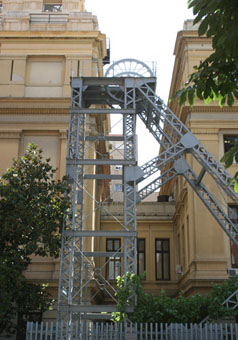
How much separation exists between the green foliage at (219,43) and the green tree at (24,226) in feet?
34.5

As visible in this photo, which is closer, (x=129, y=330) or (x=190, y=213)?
(x=129, y=330)

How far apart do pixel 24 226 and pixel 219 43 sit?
12.1m

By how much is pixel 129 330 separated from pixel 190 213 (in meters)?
10.7

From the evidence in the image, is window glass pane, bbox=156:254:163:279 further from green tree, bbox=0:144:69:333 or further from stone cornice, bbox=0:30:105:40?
green tree, bbox=0:144:69:333

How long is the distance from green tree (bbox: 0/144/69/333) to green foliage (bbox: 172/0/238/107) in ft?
34.5

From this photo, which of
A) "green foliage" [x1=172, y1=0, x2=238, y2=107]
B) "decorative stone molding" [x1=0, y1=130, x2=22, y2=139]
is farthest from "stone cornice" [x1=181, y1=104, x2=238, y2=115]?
"green foliage" [x1=172, y1=0, x2=238, y2=107]

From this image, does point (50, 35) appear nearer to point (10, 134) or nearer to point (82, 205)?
point (10, 134)

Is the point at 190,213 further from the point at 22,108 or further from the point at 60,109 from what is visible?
the point at 22,108

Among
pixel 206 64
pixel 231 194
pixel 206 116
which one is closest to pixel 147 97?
pixel 231 194

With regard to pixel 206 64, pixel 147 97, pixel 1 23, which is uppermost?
pixel 1 23

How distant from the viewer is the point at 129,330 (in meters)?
16.8

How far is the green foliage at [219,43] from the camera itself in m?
7.66

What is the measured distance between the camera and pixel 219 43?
7859 mm

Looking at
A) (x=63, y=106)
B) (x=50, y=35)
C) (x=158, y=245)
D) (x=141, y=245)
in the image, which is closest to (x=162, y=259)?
(x=158, y=245)
